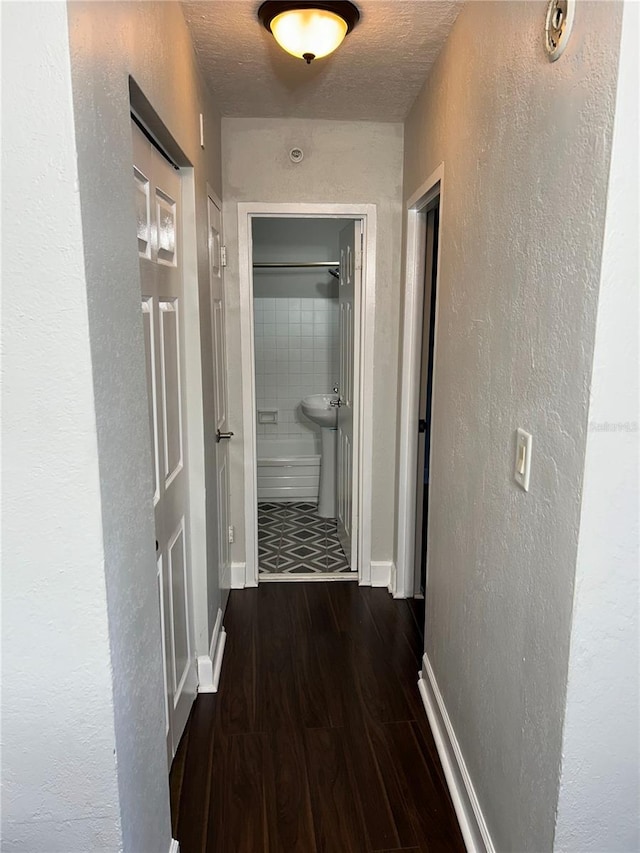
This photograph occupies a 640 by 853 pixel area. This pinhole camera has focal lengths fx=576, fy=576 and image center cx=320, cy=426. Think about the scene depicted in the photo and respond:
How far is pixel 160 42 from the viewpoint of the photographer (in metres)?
1.48

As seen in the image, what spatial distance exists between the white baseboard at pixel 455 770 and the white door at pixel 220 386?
106 cm

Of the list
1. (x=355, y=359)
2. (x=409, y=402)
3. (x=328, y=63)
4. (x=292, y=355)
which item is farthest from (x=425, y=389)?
(x=292, y=355)

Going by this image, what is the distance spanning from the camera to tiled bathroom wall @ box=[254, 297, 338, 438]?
480 cm

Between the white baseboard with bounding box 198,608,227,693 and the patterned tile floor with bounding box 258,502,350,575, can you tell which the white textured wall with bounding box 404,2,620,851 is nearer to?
the white baseboard with bounding box 198,608,227,693

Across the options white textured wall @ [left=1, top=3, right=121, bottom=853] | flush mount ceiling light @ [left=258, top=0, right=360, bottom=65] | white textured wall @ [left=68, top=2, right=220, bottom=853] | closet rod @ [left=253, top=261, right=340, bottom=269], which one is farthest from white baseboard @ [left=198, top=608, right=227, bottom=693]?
closet rod @ [left=253, top=261, right=340, bottom=269]

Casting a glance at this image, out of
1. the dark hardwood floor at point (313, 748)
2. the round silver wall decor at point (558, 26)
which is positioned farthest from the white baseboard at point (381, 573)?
the round silver wall decor at point (558, 26)

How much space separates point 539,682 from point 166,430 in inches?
47.5

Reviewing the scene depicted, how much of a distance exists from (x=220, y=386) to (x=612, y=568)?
2026 millimetres

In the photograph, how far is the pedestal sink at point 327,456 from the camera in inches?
161

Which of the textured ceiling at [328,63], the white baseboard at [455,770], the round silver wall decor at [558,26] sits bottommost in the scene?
the white baseboard at [455,770]

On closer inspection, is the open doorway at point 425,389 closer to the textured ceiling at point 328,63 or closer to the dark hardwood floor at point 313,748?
the dark hardwood floor at point 313,748

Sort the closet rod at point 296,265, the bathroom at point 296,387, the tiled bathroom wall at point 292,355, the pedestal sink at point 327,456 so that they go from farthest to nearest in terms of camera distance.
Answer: the tiled bathroom wall at point 292,355 → the pedestal sink at point 327,456 → the closet rod at point 296,265 → the bathroom at point 296,387

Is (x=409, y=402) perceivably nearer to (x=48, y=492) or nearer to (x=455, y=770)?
(x=455, y=770)

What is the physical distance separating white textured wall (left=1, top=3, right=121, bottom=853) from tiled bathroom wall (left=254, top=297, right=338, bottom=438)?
12.8 feet
